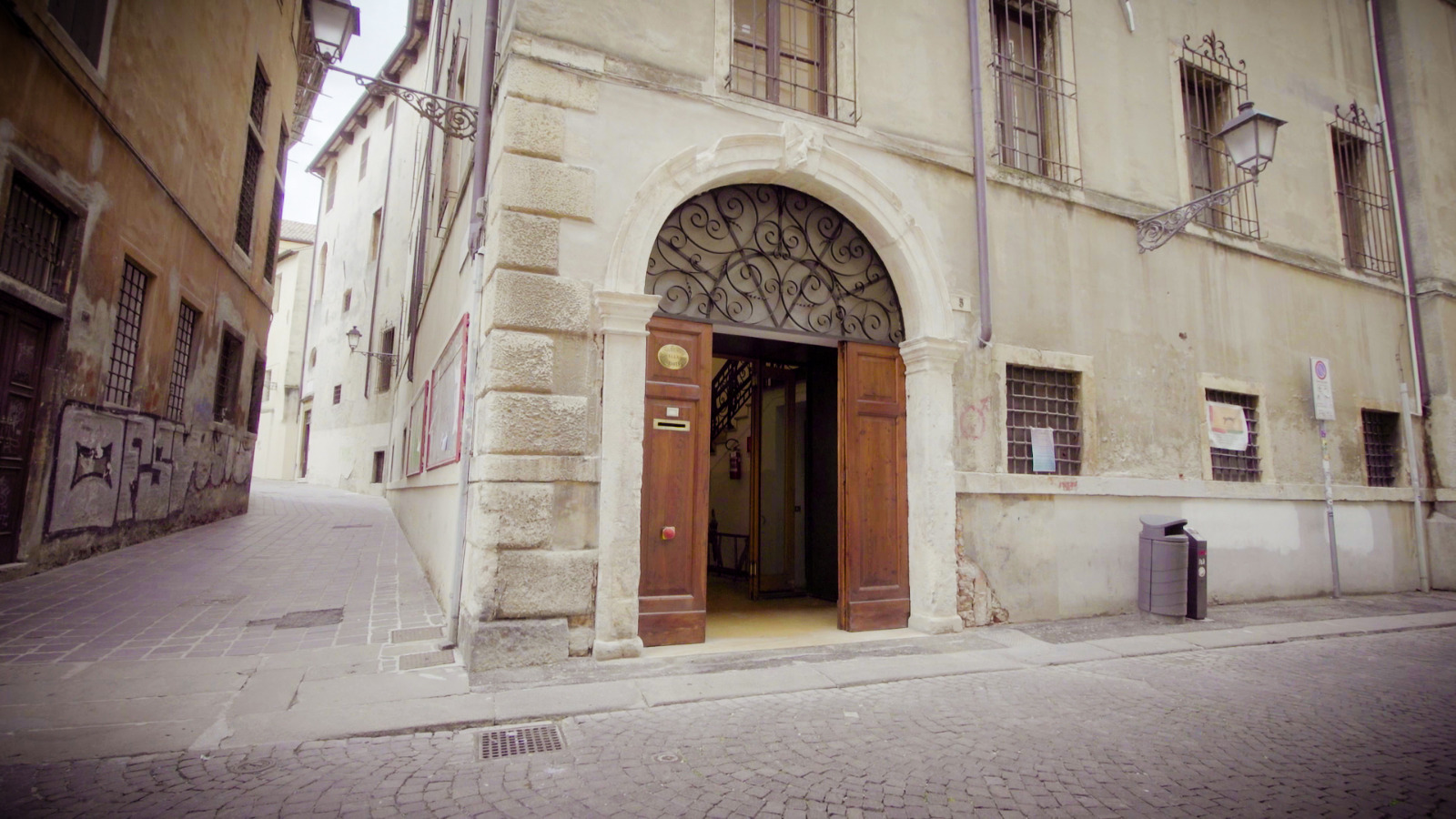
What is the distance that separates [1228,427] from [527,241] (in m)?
7.93

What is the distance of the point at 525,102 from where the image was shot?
205 inches

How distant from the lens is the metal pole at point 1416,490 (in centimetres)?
952

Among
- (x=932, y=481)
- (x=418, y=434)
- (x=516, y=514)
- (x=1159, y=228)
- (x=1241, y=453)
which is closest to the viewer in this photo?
(x=516, y=514)

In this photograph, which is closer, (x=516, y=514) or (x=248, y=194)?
(x=516, y=514)

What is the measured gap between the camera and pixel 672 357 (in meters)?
5.61

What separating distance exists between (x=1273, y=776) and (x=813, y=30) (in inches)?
260

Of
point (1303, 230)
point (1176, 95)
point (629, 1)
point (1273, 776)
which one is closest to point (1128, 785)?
point (1273, 776)

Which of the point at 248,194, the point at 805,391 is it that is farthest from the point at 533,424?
the point at 248,194

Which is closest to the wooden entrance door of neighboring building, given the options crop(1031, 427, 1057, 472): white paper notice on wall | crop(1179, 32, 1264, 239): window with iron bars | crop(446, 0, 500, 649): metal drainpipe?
crop(446, 0, 500, 649): metal drainpipe

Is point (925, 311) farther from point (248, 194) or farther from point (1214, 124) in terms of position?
point (248, 194)

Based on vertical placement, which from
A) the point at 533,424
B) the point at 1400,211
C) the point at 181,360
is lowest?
the point at 533,424

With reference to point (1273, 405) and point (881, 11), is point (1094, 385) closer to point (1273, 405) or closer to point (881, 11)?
point (1273, 405)

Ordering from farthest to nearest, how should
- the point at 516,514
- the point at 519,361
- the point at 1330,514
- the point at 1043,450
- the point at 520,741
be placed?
the point at 1330,514 < the point at 1043,450 < the point at 519,361 < the point at 516,514 < the point at 520,741

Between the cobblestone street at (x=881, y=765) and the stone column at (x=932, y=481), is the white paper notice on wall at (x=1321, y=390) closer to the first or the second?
the cobblestone street at (x=881, y=765)
